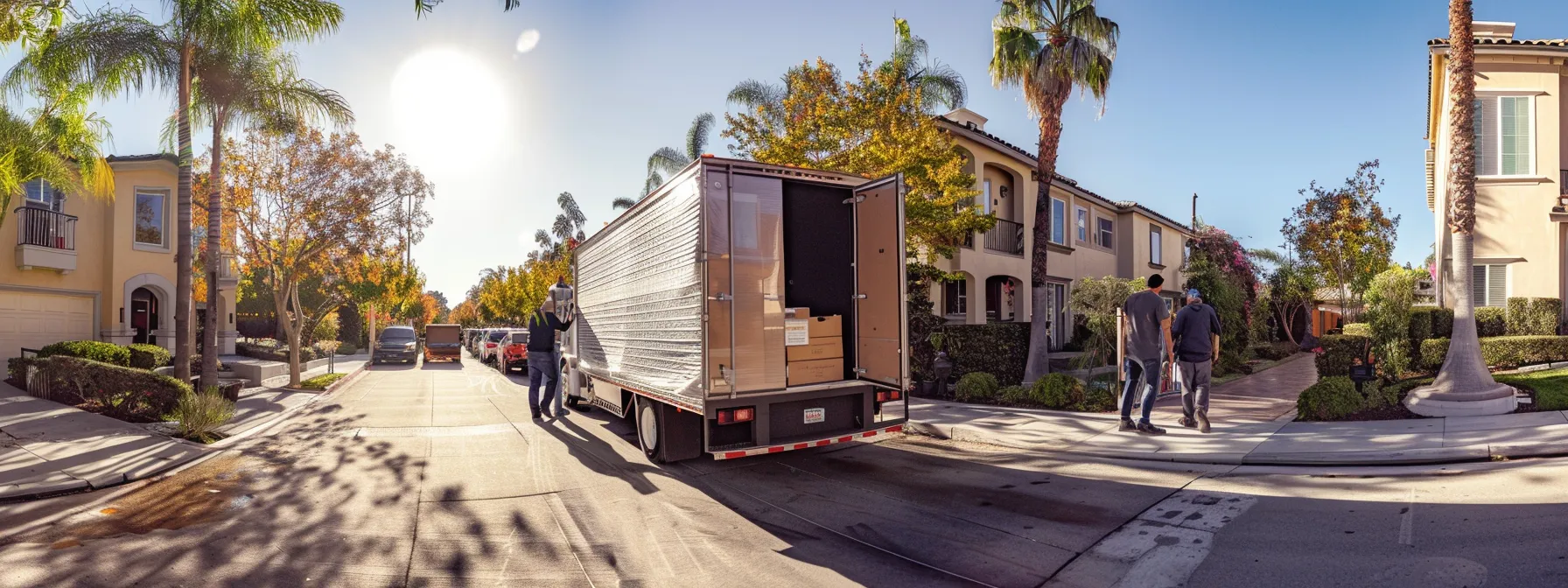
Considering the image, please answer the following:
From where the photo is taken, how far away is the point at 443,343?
32.5 m

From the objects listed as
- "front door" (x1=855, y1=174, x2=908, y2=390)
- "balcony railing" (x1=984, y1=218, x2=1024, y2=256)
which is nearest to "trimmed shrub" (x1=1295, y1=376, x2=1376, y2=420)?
"front door" (x1=855, y1=174, x2=908, y2=390)

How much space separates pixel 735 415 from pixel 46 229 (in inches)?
807

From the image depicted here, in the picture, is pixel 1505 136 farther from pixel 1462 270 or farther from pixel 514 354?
pixel 514 354

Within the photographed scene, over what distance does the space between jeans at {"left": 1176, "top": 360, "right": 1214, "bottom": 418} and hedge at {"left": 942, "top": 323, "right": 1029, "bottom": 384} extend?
178 inches

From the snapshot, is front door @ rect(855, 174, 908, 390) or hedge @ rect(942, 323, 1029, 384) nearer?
front door @ rect(855, 174, 908, 390)

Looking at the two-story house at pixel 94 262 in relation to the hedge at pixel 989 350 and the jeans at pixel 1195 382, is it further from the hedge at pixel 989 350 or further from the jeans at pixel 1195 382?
the jeans at pixel 1195 382

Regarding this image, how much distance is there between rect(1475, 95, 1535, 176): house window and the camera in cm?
1437

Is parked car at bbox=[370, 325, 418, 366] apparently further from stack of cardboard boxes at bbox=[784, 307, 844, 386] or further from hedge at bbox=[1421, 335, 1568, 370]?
hedge at bbox=[1421, 335, 1568, 370]

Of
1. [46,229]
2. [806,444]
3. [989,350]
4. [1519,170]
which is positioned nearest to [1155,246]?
[1519,170]

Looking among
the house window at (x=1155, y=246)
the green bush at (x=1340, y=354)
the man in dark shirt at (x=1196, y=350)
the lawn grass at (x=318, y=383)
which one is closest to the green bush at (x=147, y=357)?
the lawn grass at (x=318, y=383)

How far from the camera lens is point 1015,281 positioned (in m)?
22.0

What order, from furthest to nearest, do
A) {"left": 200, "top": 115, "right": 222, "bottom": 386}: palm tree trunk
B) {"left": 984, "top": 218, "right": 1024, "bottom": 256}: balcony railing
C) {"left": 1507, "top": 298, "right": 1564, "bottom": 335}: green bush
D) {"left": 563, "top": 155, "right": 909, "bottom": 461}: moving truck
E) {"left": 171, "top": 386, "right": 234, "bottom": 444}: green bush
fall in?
{"left": 984, "top": 218, "right": 1024, "bottom": 256}: balcony railing < {"left": 1507, "top": 298, "right": 1564, "bottom": 335}: green bush < {"left": 200, "top": 115, "right": 222, "bottom": 386}: palm tree trunk < {"left": 171, "top": 386, "right": 234, "bottom": 444}: green bush < {"left": 563, "top": 155, "right": 909, "bottom": 461}: moving truck

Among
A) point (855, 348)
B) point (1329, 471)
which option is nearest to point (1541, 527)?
point (1329, 471)

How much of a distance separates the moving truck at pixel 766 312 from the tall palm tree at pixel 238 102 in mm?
8657
